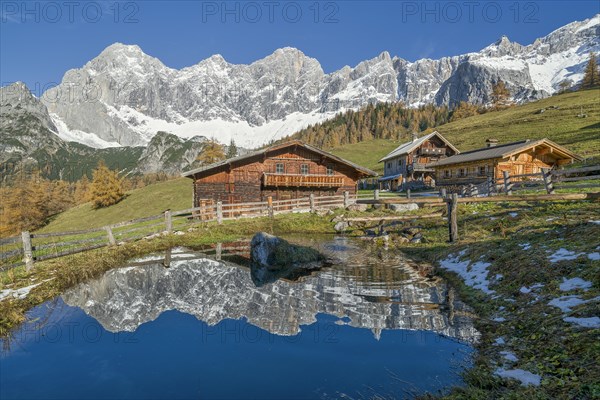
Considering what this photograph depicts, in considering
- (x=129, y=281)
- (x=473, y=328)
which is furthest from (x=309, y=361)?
(x=129, y=281)

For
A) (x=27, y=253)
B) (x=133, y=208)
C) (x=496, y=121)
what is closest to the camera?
(x=27, y=253)

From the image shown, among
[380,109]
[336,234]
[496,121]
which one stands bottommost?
[336,234]

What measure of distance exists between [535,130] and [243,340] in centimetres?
7671

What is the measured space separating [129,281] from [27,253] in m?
4.94

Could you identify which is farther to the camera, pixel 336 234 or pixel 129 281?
pixel 336 234

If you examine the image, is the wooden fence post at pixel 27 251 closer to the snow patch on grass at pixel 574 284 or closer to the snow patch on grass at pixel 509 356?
the snow patch on grass at pixel 509 356

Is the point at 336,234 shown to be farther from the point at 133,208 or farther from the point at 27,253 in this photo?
the point at 133,208

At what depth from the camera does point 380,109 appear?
15962 cm

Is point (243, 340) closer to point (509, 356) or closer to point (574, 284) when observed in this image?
point (509, 356)

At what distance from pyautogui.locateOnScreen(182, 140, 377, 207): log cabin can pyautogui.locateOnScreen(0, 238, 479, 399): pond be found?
74.9 ft

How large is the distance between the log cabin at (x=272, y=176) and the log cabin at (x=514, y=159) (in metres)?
14.7

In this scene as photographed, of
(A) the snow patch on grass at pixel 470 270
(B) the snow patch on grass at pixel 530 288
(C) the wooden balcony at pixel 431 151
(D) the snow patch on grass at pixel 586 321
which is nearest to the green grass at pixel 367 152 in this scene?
(C) the wooden balcony at pixel 431 151

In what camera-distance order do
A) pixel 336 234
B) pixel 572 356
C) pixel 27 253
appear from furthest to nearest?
pixel 336 234
pixel 27 253
pixel 572 356

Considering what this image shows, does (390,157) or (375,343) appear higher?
(390,157)
